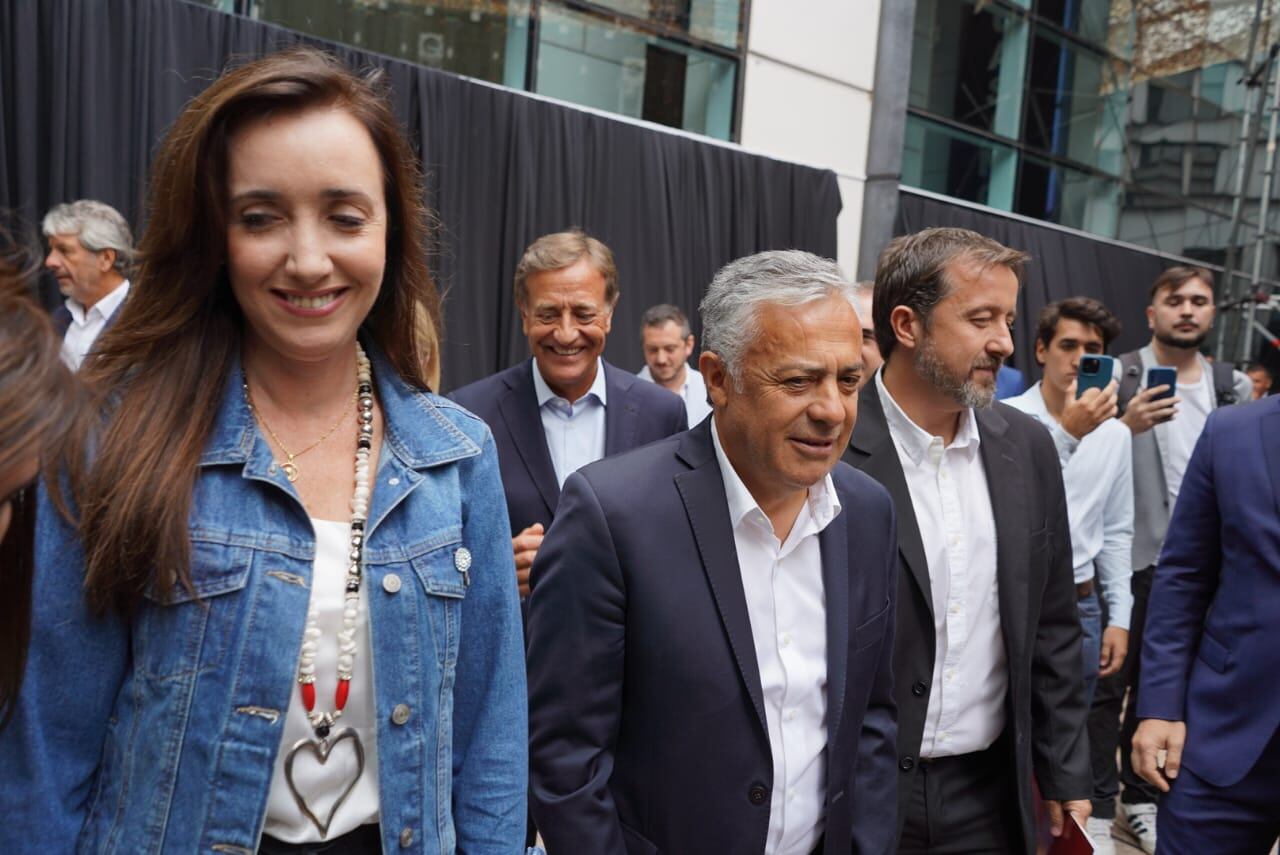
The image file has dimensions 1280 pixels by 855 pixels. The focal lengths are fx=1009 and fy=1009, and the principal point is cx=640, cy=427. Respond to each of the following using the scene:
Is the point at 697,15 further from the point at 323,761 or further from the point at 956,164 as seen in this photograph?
the point at 323,761

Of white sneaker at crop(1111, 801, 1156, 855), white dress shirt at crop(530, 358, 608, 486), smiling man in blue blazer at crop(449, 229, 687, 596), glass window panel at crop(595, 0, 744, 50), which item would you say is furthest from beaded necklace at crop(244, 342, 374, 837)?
glass window panel at crop(595, 0, 744, 50)

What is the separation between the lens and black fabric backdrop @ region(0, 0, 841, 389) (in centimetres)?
520

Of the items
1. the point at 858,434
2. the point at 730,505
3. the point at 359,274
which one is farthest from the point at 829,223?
the point at 359,274

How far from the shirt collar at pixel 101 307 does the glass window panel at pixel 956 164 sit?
7.54m

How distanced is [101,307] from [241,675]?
13.8 ft

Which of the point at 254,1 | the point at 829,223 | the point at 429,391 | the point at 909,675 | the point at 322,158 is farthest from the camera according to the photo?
the point at 829,223

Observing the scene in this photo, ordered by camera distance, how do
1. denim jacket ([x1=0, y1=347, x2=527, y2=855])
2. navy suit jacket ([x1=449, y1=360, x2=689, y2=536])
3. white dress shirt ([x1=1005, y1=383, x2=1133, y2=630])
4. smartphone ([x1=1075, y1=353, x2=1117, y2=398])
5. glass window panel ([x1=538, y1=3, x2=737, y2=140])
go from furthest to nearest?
glass window panel ([x1=538, y1=3, x2=737, y2=140]) → white dress shirt ([x1=1005, y1=383, x2=1133, y2=630]) → smartphone ([x1=1075, y1=353, x2=1117, y2=398]) → navy suit jacket ([x1=449, y1=360, x2=689, y2=536]) → denim jacket ([x1=0, y1=347, x2=527, y2=855])

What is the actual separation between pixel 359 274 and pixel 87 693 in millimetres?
607

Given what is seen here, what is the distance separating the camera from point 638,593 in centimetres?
187

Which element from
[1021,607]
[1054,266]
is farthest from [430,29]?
[1054,266]

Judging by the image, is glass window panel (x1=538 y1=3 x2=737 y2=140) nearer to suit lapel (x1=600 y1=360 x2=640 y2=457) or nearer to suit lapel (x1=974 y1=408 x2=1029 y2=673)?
suit lapel (x1=600 y1=360 x2=640 y2=457)

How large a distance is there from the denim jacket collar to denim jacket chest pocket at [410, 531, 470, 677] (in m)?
0.12

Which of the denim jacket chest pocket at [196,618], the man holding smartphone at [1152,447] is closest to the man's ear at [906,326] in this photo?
the denim jacket chest pocket at [196,618]

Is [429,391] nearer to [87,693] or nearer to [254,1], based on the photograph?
[87,693]
